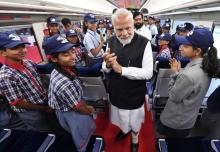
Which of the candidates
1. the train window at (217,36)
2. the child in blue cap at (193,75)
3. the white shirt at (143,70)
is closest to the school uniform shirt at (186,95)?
the child in blue cap at (193,75)

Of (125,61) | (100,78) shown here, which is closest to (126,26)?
(125,61)

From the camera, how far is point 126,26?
6.17ft

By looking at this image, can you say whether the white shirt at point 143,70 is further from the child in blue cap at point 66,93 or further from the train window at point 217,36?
the train window at point 217,36

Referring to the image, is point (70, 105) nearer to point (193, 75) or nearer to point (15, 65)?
point (15, 65)

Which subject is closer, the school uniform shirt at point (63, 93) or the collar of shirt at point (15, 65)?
the school uniform shirt at point (63, 93)

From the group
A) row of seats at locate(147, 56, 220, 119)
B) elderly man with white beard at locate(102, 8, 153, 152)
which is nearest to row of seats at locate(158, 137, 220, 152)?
elderly man with white beard at locate(102, 8, 153, 152)

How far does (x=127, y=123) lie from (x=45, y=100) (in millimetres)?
865

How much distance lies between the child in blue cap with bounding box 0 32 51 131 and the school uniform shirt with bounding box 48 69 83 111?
0.31m

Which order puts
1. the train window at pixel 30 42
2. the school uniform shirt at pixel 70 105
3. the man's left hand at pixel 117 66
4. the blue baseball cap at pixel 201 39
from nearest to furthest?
the school uniform shirt at pixel 70 105 < the blue baseball cap at pixel 201 39 < the man's left hand at pixel 117 66 < the train window at pixel 30 42

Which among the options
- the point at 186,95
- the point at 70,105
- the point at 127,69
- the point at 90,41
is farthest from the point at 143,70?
the point at 90,41

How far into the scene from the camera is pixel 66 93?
157cm

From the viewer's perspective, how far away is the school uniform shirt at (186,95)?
67.7 inches

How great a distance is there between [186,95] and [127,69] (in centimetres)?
56

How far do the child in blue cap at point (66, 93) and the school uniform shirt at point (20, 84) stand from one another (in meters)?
0.30
